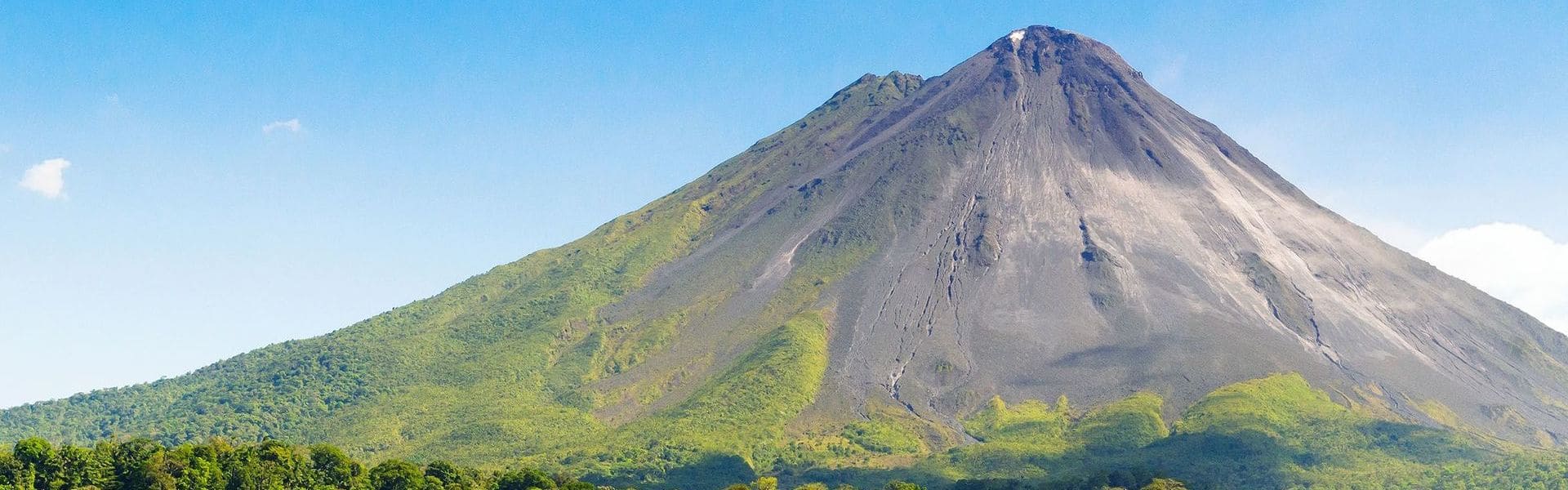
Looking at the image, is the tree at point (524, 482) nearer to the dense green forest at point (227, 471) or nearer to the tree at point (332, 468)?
the dense green forest at point (227, 471)

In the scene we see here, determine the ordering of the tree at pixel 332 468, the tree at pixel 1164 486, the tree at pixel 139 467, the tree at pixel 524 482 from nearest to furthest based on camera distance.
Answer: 1. the tree at pixel 139 467
2. the tree at pixel 332 468
3. the tree at pixel 524 482
4. the tree at pixel 1164 486

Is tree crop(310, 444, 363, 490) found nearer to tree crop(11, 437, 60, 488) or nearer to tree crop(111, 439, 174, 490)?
tree crop(111, 439, 174, 490)

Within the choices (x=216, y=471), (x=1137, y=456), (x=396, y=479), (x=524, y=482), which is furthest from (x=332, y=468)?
(x=1137, y=456)

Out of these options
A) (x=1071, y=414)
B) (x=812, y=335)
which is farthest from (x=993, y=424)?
(x=812, y=335)

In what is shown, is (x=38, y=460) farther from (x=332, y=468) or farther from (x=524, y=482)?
(x=524, y=482)

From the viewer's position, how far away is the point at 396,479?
8956cm

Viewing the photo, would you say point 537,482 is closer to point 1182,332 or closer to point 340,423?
point 340,423

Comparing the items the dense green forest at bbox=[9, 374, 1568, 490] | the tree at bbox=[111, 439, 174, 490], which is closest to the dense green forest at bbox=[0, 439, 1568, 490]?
the tree at bbox=[111, 439, 174, 490]

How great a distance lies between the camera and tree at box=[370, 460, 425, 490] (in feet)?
292

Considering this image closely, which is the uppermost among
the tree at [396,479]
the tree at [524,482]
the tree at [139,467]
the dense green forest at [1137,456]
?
the tree at [139,467]

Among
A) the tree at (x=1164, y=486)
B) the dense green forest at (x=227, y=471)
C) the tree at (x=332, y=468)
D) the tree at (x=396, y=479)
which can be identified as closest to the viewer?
the dense green forest at (x=227, y=471)

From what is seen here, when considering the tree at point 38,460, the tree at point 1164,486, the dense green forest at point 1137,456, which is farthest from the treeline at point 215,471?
the tree at point 1164,486

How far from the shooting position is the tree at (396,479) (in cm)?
8894

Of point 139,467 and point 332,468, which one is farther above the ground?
point 139,467
